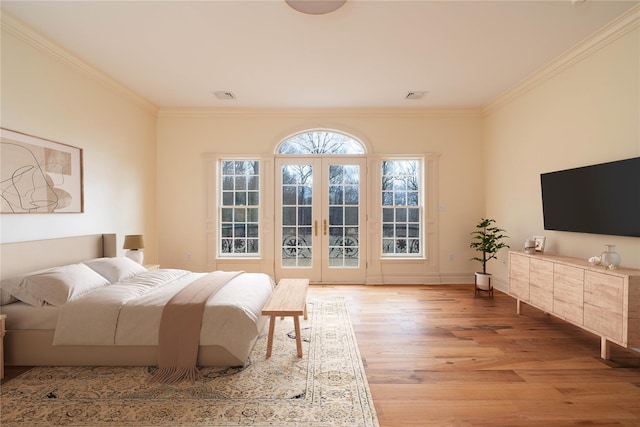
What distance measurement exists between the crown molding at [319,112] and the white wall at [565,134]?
2.29 ft

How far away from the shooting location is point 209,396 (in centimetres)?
228

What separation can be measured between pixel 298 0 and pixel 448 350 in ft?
10.8

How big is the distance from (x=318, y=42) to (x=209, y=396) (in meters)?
3.29

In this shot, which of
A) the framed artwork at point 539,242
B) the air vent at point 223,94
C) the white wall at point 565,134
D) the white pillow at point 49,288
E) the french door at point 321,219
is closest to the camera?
the white pillow at point 49,288

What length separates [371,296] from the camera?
492 cm

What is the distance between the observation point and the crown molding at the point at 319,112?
564 centimetres

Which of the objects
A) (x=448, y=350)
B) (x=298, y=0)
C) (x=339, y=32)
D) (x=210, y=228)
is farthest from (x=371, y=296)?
(x=298, y=0)

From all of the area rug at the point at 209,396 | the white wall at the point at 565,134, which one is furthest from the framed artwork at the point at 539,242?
the area rug at the point at 209,396

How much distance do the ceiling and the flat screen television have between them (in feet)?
4.50

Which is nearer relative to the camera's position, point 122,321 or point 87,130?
point 122,321

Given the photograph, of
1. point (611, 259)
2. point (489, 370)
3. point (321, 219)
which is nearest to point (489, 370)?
point (489, 370)

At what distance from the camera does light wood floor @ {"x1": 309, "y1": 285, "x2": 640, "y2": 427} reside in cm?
212

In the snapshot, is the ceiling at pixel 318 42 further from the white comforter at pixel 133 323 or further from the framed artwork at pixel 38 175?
the white comforter at pixel 133 323

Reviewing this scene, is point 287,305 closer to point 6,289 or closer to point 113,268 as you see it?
point 113,268
